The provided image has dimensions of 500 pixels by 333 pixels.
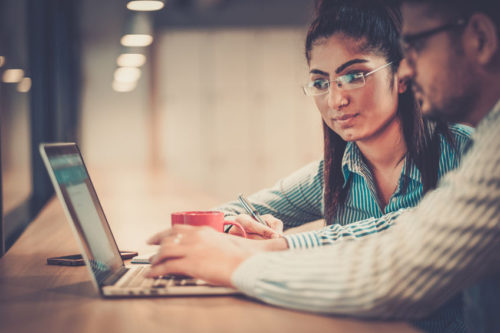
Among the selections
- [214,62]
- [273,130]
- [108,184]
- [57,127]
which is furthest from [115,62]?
[108,184]

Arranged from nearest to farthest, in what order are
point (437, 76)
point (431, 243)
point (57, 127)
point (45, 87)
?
1. point (431, 243)
2. point (437, 76)
3. point (45, 87)
4. point (57, 127)

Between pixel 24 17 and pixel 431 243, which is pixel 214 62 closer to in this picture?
pixel 24 17

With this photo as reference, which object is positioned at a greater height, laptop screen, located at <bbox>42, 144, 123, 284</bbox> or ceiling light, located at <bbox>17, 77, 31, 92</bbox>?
ceiling light, located at <bbox>17, 77, 31, 92</bbox>

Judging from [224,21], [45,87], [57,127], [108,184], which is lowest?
[108,184]

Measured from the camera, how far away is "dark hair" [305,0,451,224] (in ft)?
5.21

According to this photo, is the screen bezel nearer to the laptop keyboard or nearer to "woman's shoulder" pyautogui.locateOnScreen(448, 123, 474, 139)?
the laptop keyboard

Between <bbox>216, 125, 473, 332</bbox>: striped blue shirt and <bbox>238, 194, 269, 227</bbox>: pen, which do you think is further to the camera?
<bbox>238, 194, 269, 227</bbox>: pen

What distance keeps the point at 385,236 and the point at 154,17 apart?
770cm

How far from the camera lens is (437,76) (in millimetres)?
1017

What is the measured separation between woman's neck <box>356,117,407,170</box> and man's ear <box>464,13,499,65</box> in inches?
26.8

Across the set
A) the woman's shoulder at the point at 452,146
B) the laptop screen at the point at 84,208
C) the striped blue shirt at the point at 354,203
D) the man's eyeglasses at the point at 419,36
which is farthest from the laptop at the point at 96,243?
the woman's shoulder at the point at 452,146

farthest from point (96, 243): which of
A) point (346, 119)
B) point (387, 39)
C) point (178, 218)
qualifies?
point (387, 39)

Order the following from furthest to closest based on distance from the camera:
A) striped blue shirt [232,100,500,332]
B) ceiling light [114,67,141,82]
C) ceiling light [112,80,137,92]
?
ceiling light [112,80,137,92]
ceiling light [114,67,141,82]
striped blue shirt [232,100,500,332]

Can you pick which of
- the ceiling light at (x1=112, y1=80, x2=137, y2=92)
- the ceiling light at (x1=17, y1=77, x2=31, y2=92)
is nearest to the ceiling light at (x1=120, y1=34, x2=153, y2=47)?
the ceiling light at (x1=17, y1=77, x2=31, y2=92)
